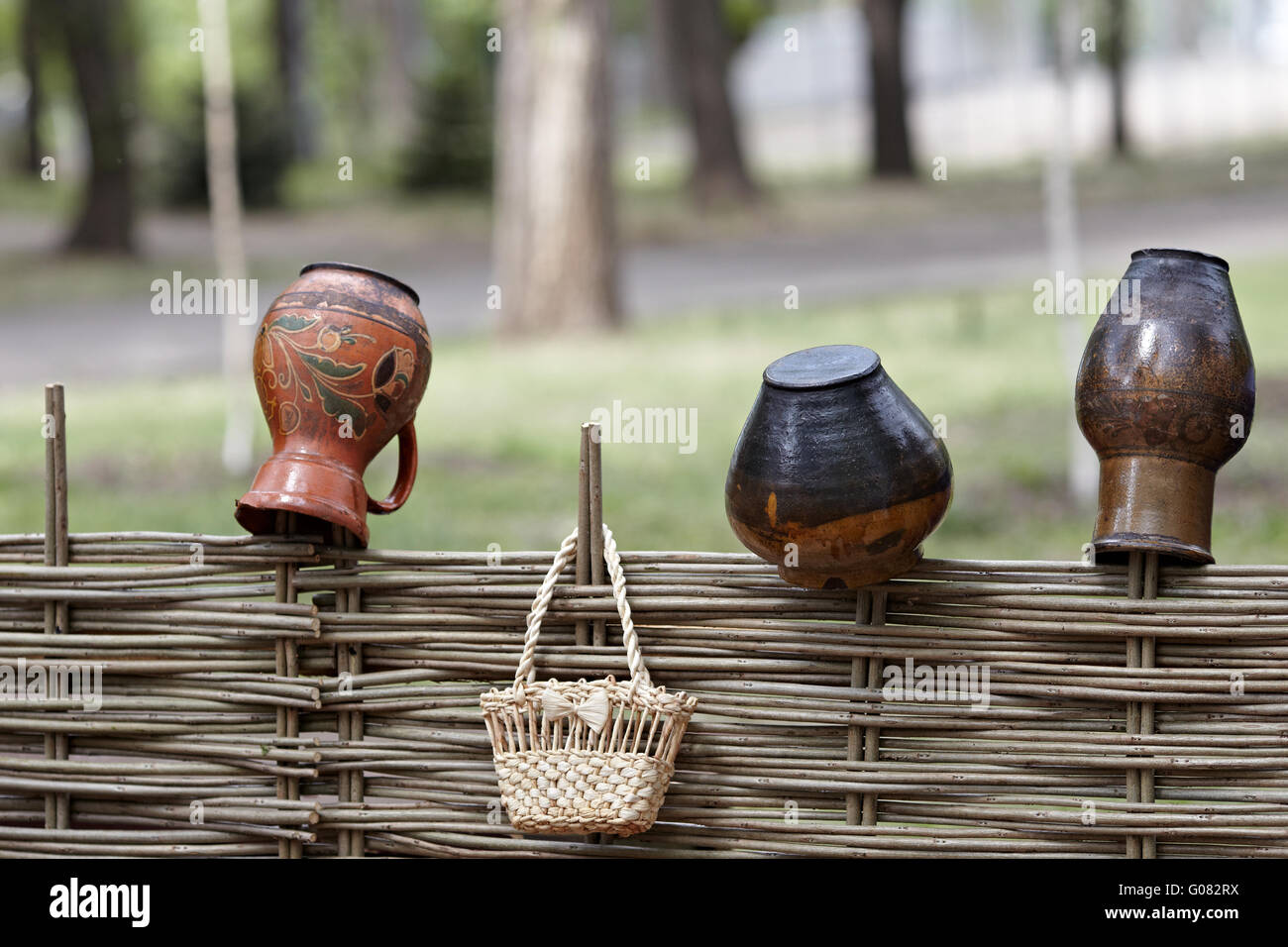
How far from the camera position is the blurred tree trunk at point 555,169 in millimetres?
8719

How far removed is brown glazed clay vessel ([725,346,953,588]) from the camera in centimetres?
191

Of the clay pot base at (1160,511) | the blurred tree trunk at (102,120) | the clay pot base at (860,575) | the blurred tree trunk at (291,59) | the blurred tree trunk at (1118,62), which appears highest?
the blurred tree trunk at (291,59)

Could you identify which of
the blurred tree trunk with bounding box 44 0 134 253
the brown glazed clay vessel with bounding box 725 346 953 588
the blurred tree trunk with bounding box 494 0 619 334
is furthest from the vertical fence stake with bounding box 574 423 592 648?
the blurred tree trunk with bounding box 44 0 134 253

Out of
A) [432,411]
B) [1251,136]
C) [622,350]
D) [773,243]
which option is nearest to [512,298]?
[622,350]

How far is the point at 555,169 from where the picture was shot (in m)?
8.87

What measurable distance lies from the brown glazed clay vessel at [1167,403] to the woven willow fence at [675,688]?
0.08 meters

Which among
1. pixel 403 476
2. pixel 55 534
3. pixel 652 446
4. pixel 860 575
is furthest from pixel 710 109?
pixel 860 575

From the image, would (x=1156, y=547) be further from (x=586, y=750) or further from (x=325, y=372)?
(x=325, y=372)

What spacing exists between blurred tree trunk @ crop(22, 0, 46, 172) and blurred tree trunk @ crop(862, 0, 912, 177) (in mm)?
10468

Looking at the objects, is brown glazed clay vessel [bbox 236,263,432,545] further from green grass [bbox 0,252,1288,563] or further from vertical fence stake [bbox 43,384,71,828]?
green grass [bbox 0,252,1288,563]

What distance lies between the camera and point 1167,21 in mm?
44531

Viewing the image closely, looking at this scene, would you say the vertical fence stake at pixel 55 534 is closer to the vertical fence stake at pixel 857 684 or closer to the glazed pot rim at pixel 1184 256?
the vertical fence stake at pixel 857 684

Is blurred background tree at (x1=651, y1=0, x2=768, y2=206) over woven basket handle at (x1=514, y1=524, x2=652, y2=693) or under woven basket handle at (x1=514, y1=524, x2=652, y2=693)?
over

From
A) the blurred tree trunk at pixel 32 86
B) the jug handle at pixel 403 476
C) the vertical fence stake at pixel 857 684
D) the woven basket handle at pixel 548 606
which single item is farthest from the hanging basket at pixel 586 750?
the blurred tree trunk at pixel 32 86
